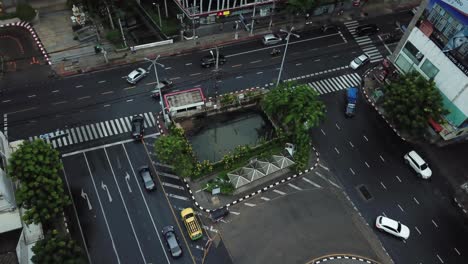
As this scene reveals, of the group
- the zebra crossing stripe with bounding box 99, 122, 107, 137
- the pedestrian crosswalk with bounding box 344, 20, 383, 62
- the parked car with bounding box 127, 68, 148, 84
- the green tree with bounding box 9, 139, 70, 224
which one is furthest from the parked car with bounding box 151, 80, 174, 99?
the pedestrian crosswalk with bounding box 344, 20, 383, 62

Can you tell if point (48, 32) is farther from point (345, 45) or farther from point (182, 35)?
point (345, 45)

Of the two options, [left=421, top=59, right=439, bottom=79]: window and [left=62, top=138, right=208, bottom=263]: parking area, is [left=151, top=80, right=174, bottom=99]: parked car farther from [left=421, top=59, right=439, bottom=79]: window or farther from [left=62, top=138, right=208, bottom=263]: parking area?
[left=421, top=59, right=439, bottom=79]: window

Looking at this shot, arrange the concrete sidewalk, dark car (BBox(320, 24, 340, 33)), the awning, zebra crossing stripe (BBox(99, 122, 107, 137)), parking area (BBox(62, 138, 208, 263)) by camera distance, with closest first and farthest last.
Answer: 1. parking area (BBox(62, 138, 208, 263))
2. zebra crossing stripe (BBox(99, 122, 107, 137))
3. the awning
4. the concrete sidewalk
5. dark car (BBox(320, 24, 340, 33))

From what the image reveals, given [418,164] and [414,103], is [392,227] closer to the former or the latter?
[418,164]

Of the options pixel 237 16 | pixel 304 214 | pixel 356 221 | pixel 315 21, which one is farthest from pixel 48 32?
pixel 356 221

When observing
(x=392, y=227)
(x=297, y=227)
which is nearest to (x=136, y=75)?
(x=297, y=227)
